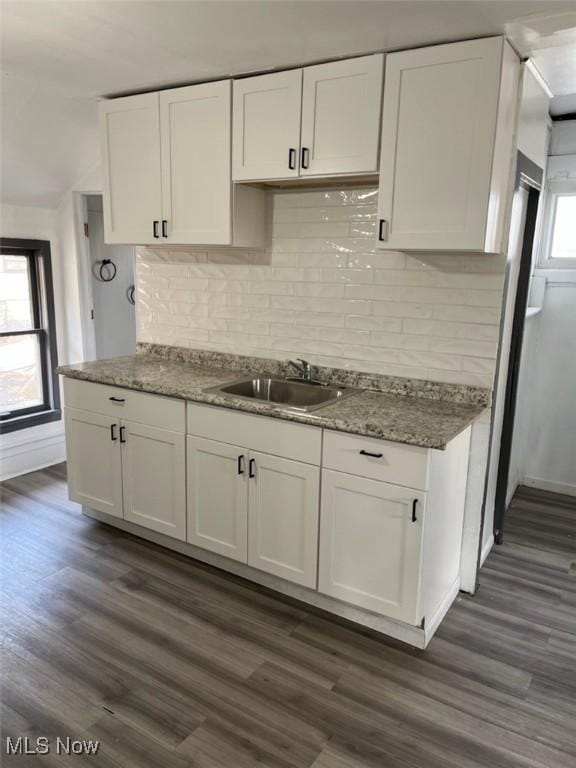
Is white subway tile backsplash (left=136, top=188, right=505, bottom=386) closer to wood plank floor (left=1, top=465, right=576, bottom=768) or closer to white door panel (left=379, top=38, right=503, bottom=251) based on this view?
white door panel (left=379, top=38, right=503, bottom=251)

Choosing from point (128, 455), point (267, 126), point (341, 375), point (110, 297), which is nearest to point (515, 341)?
point (341, 375)

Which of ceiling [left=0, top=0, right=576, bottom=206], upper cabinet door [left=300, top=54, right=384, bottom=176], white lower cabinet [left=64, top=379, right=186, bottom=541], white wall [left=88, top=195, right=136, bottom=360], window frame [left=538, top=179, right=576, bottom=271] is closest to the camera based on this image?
ceiling [left=0, top=0, right=576, bottom=206]

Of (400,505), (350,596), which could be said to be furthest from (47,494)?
(400,505)

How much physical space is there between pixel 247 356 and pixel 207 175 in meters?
1.00

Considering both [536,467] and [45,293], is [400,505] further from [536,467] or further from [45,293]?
[45,293]

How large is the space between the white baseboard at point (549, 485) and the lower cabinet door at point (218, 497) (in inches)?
89.7

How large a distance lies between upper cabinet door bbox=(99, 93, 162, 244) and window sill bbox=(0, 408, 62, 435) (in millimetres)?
1621

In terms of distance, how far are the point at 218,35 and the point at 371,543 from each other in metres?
2.13

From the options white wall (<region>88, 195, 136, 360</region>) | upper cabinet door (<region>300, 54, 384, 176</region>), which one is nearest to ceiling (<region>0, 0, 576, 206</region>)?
upper cabinet door (<region>300, 54, 384, 176</region>)

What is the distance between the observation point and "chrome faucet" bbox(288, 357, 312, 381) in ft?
9.77

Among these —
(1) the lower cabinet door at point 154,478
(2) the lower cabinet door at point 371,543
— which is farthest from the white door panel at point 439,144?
(1) the lower cabinet door at point 154,478

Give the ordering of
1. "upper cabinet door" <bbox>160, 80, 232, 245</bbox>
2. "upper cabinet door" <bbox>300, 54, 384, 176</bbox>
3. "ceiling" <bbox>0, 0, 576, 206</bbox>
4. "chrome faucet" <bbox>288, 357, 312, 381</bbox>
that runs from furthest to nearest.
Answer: "chrome faucet" <bbox>288, 357, 312, 381</bbox> < "upper cabinet door" <bbox>160, 80, 232, 245</bbox> < "upper cabinet door" <bbox>300, 54, 384, 176</bbox> < "ceiling" <bbox>0, 0, 576, 206</bbox>

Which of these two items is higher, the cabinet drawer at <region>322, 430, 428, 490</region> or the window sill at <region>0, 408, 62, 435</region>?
the cabinet drawer at <region>322, 430, 428, 490</region>

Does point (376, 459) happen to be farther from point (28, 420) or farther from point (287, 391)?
point (28, 420)
